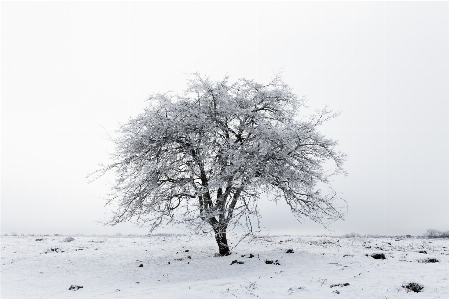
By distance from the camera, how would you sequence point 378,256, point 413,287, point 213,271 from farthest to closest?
point 378,256 → point 213,271 → point 413,287

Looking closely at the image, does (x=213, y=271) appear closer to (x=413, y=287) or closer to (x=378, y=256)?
(x=378, y=256)

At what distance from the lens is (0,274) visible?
19000 millimetres

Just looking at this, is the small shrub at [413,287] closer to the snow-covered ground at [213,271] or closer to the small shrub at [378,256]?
the snow-covered ground at [213,271]

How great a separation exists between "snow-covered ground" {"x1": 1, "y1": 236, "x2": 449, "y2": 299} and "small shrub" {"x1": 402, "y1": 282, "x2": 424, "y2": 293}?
0.63ft

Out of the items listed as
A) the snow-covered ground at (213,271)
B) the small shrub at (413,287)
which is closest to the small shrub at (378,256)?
the snow-covered ground at (213,271)

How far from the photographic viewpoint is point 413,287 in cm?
1300

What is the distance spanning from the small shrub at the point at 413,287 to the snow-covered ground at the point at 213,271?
0.63 ft

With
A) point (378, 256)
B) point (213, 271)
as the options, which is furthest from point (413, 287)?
point (213, 271)

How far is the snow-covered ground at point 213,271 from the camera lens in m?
13.8

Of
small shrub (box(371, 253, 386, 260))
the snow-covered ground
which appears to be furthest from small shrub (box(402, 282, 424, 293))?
small shrub (box(371, 253, 386, 260))

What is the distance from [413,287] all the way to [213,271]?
28.9 feet

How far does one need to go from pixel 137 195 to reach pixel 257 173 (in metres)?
6.49

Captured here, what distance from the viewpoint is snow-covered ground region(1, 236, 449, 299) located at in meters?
13.8

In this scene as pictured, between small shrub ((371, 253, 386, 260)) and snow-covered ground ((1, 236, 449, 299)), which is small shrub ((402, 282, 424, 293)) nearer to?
snow-covered ground ((1, 236, 449, 299))
